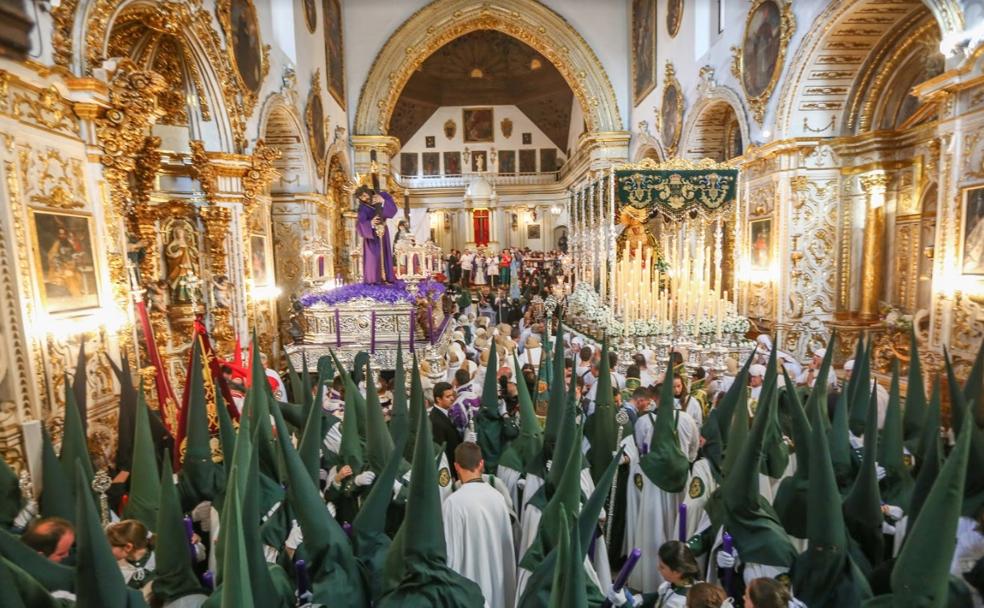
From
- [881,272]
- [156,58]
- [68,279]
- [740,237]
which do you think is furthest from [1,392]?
[881,272]

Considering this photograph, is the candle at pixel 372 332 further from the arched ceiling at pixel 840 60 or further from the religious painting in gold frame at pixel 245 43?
the arched ceiling at pixel 840 60

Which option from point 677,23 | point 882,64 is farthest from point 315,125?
point 882,64

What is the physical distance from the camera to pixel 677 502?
3992 millimetres

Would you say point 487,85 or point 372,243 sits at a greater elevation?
point 487,85

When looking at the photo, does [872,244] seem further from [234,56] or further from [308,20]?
[308,20]

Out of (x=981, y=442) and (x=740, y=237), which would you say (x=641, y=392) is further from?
(x=740, y=237)

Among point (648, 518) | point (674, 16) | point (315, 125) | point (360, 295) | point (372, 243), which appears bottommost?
point (648, 518)

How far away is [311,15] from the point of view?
14695mm

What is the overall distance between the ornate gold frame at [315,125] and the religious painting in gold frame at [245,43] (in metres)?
2.60

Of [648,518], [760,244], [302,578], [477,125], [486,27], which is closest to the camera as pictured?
[302,578]

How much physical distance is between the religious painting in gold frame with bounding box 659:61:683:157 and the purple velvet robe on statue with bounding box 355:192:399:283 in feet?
28.7

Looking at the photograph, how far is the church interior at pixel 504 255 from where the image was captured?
12.0 ft

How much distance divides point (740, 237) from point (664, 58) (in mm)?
7438

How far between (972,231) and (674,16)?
37.5 ft
